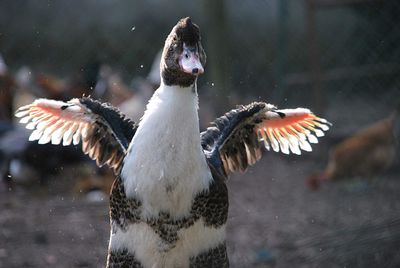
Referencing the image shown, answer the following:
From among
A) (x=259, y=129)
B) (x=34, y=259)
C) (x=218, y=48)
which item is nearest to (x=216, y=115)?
(x=218, y=48)

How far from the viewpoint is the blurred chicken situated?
7344 millimetres

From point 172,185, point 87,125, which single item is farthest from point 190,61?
point 87,125

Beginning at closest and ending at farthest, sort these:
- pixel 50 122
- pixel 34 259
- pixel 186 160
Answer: pixel 186 160 < pixel 50 122 < pixel 34 259

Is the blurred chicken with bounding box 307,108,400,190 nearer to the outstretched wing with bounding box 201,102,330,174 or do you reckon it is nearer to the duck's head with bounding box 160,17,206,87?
the outstretched wing with bounding box 201,102,330,174

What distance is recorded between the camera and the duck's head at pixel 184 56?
3605 mm

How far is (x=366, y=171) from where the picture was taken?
24.4 feet

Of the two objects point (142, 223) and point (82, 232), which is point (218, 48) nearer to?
point (82, 232)

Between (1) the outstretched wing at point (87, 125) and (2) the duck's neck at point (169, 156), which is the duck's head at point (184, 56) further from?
(1) the outstretched wing at point (87, 125)

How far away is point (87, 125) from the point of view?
14.7ft

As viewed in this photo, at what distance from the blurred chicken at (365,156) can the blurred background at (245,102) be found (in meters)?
0.01

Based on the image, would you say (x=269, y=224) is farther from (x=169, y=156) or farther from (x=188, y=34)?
(x=188, y=34)

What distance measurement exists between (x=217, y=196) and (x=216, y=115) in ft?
15.4

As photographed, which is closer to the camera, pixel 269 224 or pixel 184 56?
pixel 184 56

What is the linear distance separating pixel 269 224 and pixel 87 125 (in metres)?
2.27
